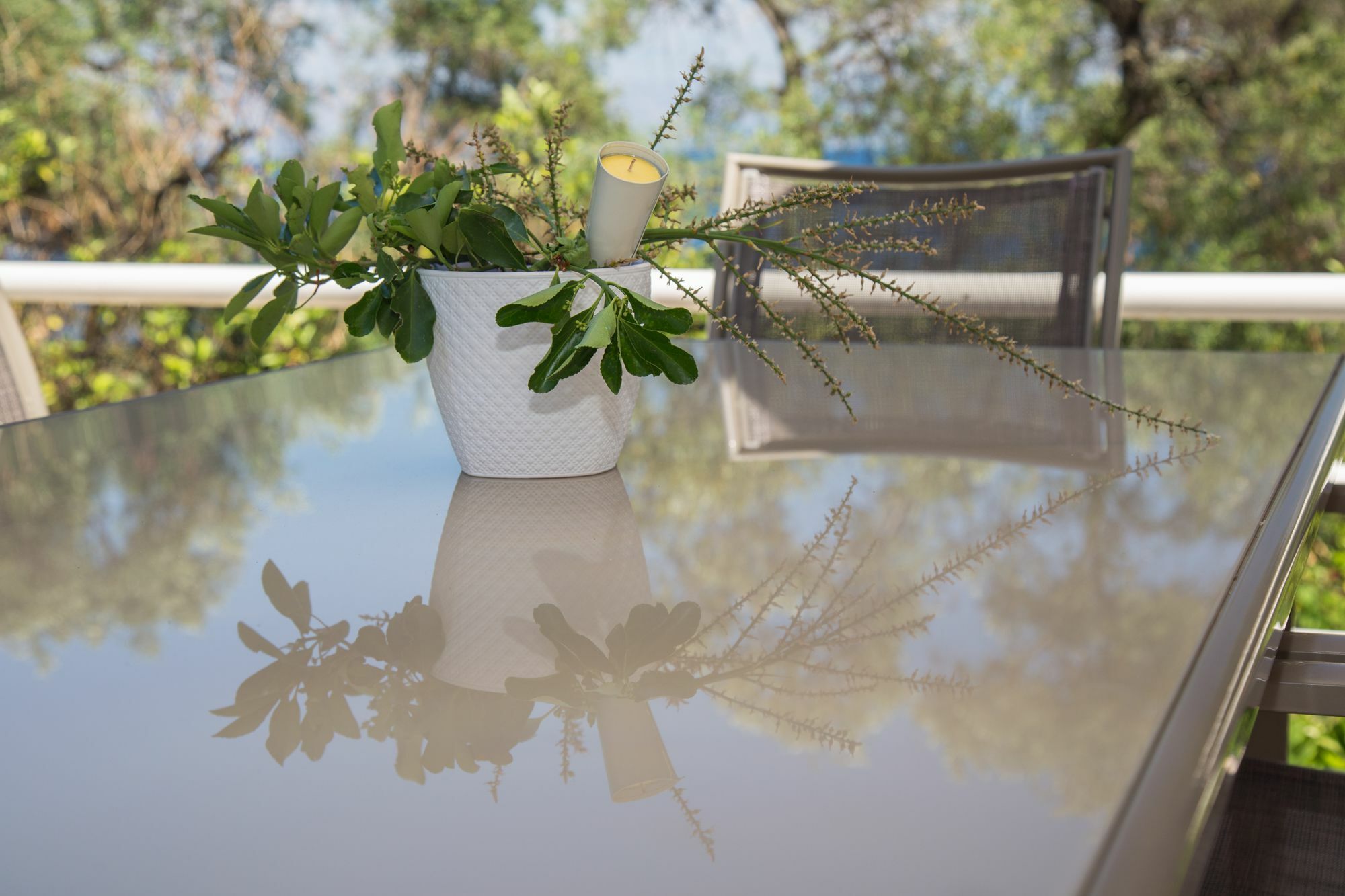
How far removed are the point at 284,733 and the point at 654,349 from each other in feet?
1.12

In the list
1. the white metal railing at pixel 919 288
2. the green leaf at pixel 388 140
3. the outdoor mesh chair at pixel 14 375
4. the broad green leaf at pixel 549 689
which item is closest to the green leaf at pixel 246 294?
the green leaf at pixel 388 140

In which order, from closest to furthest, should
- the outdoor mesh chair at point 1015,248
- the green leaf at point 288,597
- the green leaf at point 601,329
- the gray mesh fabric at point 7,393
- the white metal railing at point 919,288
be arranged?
the green leaf at point 288,597 < the green leaf at point 601,329 < the gray mesh fabric at point 7,393 < the outdoor mesh chair at point 1015,248 < the white metal railing at point 919,288

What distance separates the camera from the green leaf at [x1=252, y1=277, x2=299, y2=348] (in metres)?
0.81

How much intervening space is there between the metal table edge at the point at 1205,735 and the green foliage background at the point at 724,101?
15.6 ft

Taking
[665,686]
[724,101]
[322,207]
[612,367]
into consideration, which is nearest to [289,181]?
[322,207]

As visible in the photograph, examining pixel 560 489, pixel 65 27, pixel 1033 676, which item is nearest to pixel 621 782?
pixel 1033 676

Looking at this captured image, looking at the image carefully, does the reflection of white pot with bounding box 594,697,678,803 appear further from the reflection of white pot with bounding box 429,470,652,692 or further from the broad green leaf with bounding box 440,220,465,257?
the broad green leaf with bounding box 440,220,465,257

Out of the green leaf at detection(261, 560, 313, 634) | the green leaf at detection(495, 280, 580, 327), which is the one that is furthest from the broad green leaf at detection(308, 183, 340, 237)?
the green leaf at detection(261, 560, 313, 634)

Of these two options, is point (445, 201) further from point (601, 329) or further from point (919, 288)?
point (919, 288)

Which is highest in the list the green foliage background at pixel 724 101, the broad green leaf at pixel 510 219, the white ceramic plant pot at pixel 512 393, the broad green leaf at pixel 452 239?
the green foliage background at pixel 724 101

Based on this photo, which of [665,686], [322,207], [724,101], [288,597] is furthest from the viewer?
[724,101]

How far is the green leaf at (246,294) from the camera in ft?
2.69

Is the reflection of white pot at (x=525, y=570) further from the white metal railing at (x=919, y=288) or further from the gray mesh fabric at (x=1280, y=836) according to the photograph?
the white metal railing at (x=919, y=288)

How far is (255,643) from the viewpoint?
51 cm
